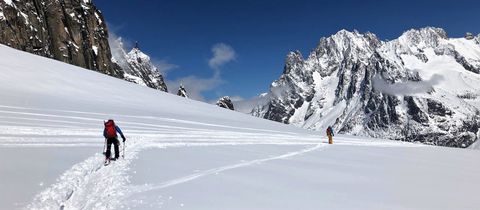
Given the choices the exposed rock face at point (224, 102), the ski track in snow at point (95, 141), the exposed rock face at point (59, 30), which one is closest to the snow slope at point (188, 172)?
the ski track in snow at point (95, 141)

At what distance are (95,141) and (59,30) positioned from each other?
126 meters

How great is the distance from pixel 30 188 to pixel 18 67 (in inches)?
1583

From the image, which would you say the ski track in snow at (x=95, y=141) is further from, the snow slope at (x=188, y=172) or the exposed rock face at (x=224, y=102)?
the exposed rock face at (x=224, y=102)

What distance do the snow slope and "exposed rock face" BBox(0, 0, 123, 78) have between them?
9448 centimetres

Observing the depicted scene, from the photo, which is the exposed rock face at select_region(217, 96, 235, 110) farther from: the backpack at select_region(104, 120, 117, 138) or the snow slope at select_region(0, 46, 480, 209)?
the backpack at select_region(104, 120, 117, 138)

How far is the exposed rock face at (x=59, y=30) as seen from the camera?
381ft

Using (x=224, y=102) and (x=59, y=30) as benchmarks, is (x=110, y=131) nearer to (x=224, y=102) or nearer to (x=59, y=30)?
(x=59, y=30)

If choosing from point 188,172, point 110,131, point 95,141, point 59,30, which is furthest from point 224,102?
point 188,172

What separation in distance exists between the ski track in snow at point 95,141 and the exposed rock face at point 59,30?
303ft

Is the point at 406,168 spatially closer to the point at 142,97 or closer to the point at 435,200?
the point at 435,200

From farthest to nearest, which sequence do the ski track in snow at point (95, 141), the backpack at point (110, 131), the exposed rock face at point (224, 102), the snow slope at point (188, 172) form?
the exposed rock face at point (224, 102) → the backpack at point (110, 131) → the snow slope at point (188, 172) → the ski track in snow at point (95, 141)

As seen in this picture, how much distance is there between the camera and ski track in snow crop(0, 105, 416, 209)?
1199 centimetres

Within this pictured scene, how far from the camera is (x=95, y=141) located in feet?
70.5

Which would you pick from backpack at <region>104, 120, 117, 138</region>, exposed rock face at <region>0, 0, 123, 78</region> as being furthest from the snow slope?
exposed rock face at <region>0, 0, 123, 78</region>
